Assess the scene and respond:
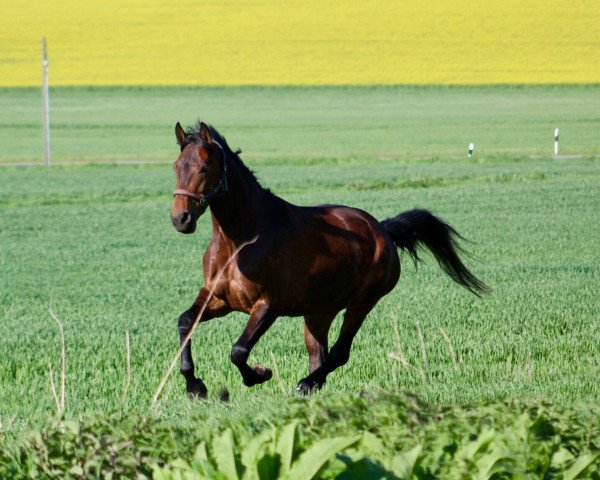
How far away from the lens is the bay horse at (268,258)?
8117 millimetres

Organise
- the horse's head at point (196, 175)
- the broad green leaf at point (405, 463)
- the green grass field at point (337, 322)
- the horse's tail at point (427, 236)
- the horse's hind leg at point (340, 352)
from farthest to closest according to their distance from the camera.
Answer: the horse's tail at point (427, 236)
the green grass field at point (337, 322)
the horse's hind leg at point (340, 352)
the horse's head at point (196, 175)
the broad green leaf at point (405, 463)

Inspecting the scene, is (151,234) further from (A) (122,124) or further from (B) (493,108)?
(B) (493,108)

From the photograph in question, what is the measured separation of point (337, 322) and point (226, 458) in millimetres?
9600

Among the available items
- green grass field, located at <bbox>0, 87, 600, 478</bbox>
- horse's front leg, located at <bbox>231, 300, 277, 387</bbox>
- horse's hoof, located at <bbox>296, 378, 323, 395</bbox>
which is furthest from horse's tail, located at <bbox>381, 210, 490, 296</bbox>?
horse's front leg, located at <bbox>231, 300, 277, 387</bbox>

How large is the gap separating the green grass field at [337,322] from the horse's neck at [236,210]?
41.2 inches

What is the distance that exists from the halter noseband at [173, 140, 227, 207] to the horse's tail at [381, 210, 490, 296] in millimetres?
2089

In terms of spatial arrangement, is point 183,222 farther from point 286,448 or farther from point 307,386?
point 286,448

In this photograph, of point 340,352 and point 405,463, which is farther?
point 340,352

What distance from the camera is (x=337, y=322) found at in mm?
13016
